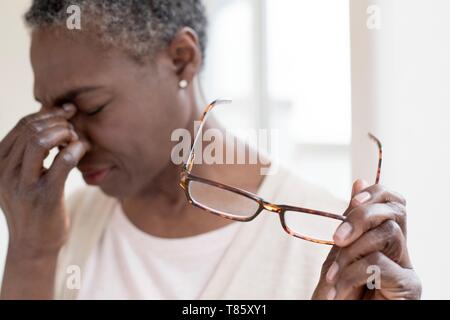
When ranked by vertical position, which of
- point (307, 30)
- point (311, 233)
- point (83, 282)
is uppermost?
point (307, 30)

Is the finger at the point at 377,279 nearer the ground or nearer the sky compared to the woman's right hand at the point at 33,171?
nearer the ground

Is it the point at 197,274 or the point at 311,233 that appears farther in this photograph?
the point at 197,274

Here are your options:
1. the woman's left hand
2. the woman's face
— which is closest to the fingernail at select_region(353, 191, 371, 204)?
the woman's left hand

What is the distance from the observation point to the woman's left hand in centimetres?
34

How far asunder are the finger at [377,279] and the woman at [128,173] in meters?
0.03

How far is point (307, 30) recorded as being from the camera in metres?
0.46

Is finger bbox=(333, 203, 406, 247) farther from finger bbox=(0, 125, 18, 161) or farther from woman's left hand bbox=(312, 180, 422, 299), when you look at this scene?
finger bbox=(0, 125, 18, 161)

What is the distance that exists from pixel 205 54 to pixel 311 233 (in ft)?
0.78

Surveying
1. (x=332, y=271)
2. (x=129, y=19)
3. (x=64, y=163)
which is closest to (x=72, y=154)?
(x=64, y=163)

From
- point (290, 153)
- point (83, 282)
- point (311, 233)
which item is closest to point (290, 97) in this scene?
point (290, 153)

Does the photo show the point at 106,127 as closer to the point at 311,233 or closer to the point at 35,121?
the point at 35,121

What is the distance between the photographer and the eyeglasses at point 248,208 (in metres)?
0.35

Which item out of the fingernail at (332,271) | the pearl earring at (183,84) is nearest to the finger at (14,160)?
the pearl earring at (183,84)

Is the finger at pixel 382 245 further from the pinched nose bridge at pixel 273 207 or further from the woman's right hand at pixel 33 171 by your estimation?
the woman's right hand at pixel 33 171
